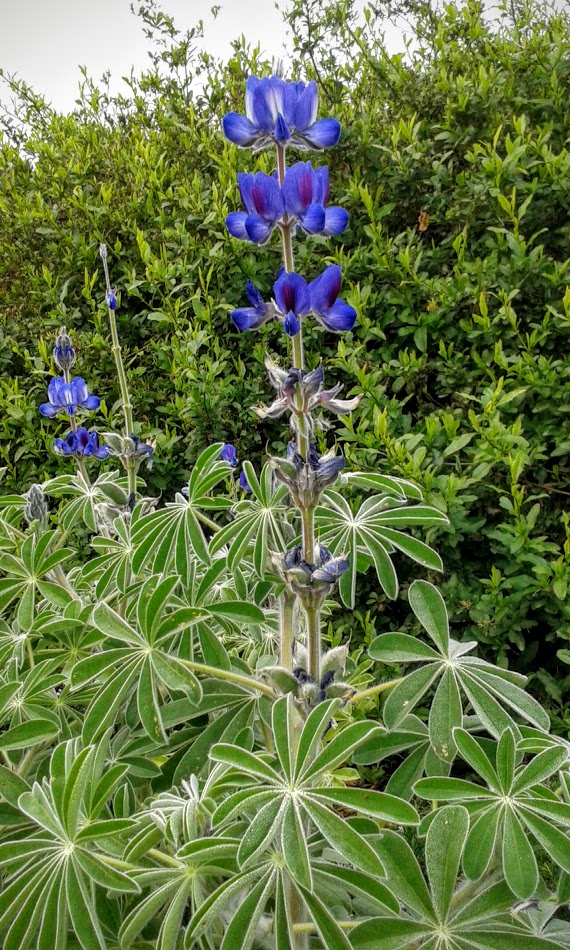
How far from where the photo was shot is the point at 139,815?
33.8 inches

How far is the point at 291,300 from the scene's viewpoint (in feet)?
2.48

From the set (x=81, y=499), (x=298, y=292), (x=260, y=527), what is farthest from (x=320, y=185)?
(x=81, y=499)

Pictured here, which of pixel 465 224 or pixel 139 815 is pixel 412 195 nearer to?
pixel 465 224

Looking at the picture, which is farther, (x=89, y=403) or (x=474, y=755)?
(x=89, y=403)

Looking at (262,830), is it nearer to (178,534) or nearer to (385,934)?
(385,934)

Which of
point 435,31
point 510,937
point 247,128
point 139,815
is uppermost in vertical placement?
point 435,31

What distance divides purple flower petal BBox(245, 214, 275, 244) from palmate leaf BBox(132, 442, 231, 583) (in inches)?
17.9

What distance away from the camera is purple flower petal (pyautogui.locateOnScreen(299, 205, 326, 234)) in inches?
29.7

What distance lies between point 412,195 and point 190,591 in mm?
2034

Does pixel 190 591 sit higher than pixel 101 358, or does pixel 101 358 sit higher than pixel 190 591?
pixel 101 358

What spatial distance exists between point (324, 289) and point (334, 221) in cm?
10

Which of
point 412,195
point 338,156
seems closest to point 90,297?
point 338,156

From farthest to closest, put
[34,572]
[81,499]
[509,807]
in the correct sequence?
1. [81,499]
2. [34,572]
3. [509,807]

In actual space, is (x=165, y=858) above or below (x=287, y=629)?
below
